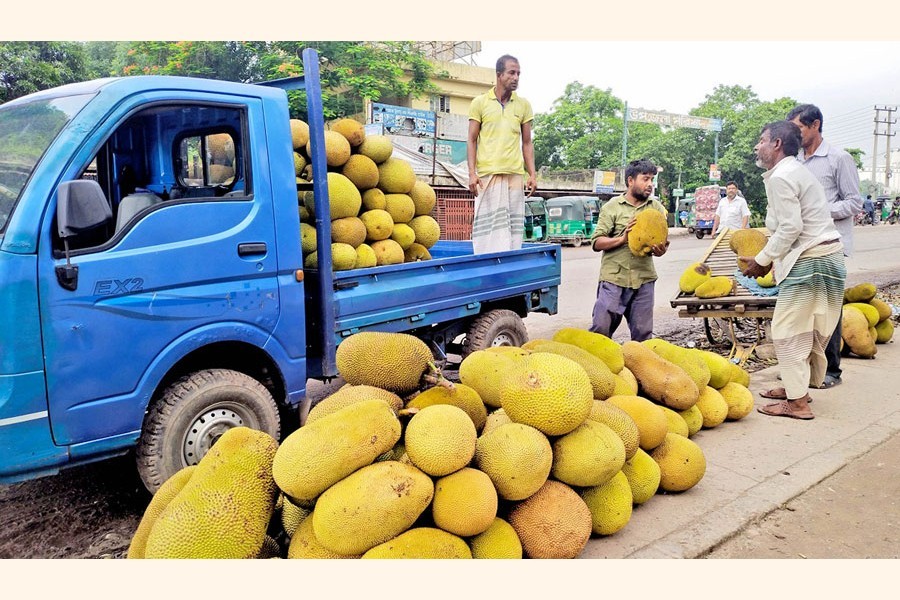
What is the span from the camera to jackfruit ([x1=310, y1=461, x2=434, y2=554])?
204 centimetres

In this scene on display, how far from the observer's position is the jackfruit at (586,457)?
248 cm

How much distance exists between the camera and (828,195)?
16.8ft

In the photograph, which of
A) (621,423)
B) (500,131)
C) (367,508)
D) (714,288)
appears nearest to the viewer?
(367,508)

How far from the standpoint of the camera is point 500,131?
5.36 meters

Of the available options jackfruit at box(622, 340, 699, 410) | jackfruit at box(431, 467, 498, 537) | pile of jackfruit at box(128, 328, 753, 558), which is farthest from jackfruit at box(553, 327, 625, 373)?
jackfruit at box(431, 467, 498, 537)

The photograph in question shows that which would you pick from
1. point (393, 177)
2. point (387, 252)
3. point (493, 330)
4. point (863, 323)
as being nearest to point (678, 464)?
point (493, 330)

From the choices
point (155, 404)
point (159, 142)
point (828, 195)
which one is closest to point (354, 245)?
point (159, 142)

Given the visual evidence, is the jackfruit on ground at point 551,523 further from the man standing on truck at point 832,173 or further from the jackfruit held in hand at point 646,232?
the man standing on truck at point 832,173

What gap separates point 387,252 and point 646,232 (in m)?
1.89

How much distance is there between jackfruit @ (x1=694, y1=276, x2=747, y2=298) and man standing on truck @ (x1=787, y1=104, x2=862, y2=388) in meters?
1.02

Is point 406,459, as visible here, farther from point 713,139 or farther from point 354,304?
point 713,139

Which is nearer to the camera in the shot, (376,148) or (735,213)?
(376,148)

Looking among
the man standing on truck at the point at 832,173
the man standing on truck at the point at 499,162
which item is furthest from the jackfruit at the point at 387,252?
the man standing on truck at the point at 832,173

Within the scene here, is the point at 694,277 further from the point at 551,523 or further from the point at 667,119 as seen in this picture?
the point at 667,119
